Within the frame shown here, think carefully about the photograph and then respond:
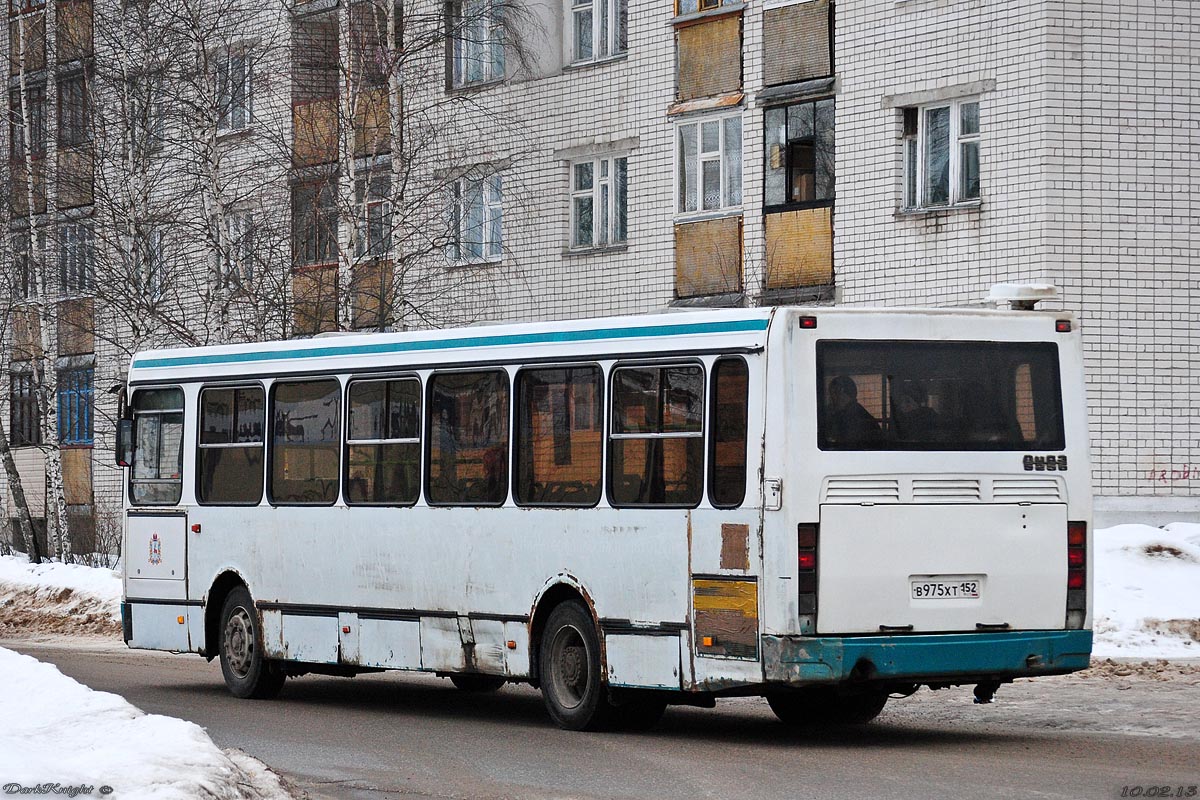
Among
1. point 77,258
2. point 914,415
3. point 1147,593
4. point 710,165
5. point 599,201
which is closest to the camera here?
point 914,415

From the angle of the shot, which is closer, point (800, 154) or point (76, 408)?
point (800, 154)

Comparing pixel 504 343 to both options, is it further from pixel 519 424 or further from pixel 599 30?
pixel 599 30

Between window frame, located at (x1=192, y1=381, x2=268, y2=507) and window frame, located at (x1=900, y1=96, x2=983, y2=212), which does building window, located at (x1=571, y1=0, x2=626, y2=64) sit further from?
window frame, located at (x1=192, y1=381, x2=268, y2=507)

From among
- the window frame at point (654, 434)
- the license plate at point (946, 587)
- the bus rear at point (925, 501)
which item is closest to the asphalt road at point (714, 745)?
the bus rear at point (925, 501)

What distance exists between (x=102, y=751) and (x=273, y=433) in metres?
7.44

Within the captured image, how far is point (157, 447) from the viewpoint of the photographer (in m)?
18.1

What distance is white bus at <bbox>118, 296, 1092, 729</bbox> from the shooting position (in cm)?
1238

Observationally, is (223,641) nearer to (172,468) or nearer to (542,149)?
(172,468)

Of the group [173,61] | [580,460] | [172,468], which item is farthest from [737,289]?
[580,460]

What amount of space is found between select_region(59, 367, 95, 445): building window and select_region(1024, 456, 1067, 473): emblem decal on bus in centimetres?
2926

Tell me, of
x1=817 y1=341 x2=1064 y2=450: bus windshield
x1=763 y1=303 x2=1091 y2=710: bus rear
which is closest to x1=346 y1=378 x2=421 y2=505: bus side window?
x1=763 y1=303 x2=1091 y2=710: bus rear

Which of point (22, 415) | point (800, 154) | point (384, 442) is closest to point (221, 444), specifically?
point (384, 442)

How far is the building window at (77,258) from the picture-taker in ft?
104

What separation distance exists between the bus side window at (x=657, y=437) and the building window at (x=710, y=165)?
571 inches
